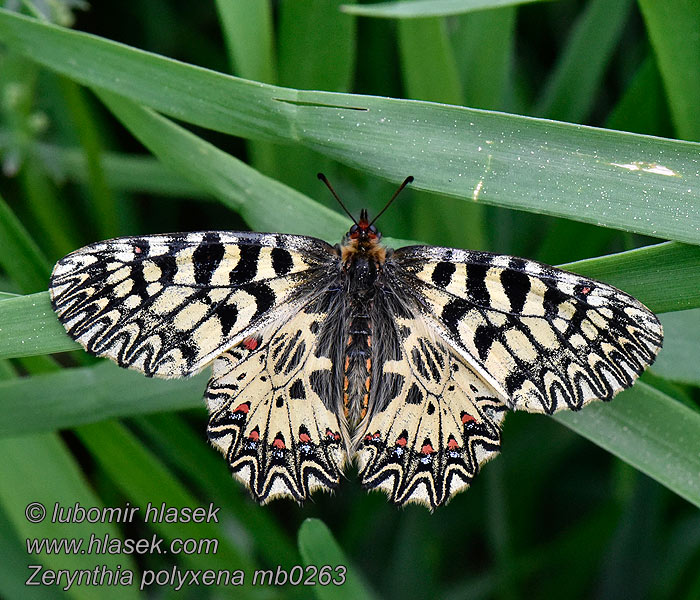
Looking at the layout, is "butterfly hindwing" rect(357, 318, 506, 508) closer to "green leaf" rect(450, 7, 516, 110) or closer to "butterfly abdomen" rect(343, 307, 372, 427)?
"butterfly abdomen" rect(343, 307, 372, 427)

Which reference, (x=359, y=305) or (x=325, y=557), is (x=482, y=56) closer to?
(x=359, y=305)

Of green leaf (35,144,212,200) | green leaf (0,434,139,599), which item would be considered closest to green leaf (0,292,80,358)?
green leaf (0,434,139,599)

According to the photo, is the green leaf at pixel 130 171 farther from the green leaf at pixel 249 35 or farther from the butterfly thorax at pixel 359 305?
the butterfly thorax at pixel 359 305

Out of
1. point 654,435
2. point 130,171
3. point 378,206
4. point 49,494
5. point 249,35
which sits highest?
point 249,35

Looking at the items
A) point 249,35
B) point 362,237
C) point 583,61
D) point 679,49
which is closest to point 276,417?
point 362,237

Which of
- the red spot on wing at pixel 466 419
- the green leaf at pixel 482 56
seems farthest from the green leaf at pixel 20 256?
the green leaf at pixel 482 56

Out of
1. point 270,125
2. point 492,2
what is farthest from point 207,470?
point 492,2
